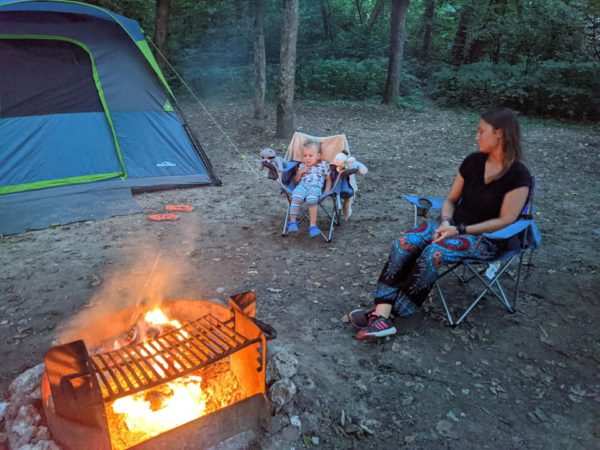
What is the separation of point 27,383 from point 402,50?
1026cm

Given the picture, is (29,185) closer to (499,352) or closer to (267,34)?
(499,352)

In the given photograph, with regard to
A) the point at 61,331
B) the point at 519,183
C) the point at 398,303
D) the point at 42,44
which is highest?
the point at 42,44

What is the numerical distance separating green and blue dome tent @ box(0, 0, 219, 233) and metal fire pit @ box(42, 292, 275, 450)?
3215 millimetres

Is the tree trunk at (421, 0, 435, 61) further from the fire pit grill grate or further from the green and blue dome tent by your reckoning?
the fire pit grill grate

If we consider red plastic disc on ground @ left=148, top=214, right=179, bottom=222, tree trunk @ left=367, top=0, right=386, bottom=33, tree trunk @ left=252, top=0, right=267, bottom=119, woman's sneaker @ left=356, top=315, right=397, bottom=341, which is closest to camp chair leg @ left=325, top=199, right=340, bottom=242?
woman's sneaker @ left=356, top=315, right=397, bottom=341

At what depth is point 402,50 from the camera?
10406 mm

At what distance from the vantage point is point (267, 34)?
552 inches

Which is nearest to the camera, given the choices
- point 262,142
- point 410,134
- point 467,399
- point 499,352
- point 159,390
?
point 159,390

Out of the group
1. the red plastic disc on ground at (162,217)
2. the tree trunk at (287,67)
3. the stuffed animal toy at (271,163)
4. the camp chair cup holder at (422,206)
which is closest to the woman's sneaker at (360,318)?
the camp chair cup holder at (422,206)

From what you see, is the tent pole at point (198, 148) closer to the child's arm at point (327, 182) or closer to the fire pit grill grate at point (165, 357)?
the child's arm at point (327, 182)

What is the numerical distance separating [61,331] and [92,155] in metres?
2.98

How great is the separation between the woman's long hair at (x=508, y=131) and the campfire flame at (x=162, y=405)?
2119 mm

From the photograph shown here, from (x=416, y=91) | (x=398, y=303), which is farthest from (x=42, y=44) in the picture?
(x=416, y=91)

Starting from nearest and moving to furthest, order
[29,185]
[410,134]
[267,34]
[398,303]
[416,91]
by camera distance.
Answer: [398,303]
[29,185]
[410,134]
[416,91]
[267,34]
